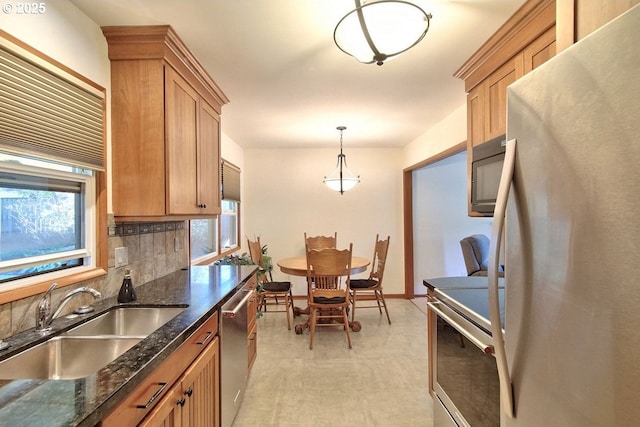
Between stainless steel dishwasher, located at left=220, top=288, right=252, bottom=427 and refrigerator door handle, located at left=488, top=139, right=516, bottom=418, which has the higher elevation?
refrigerator door handle, located at left=488, top=139, right=516, bottom=418

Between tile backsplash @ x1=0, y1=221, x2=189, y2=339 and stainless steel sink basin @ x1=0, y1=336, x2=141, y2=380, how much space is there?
0.46 ft

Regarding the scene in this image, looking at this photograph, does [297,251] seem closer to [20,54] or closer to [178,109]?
[178,109]

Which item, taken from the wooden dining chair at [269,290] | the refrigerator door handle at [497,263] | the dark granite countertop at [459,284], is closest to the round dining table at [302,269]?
the wooden dining chair at [269,290]

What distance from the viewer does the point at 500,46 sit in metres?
1.84

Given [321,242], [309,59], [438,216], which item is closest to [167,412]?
[309,59]

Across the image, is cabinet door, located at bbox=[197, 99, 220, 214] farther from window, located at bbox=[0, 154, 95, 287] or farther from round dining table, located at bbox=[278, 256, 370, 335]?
round dining table, located at bbox=[278, 256, 370, 335]

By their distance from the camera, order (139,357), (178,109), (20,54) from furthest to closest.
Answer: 1. (178,109)
2. (20,54)
3. (139,357)

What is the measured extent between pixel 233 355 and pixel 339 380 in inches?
42.4

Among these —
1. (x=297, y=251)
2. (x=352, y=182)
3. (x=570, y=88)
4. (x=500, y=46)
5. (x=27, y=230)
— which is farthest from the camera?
(x=297, y=251)

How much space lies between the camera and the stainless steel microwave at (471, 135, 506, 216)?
5.36ft

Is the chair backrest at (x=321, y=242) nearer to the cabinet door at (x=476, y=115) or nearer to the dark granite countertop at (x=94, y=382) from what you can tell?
the cabinet door at (x=476, y=115)

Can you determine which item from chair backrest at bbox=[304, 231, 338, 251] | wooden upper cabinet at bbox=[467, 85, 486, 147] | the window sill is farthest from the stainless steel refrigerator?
chair backrest at bbox=[304, 231, 338, 251]

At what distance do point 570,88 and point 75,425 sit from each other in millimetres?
1340

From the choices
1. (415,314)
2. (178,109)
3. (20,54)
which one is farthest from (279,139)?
(20,54)
